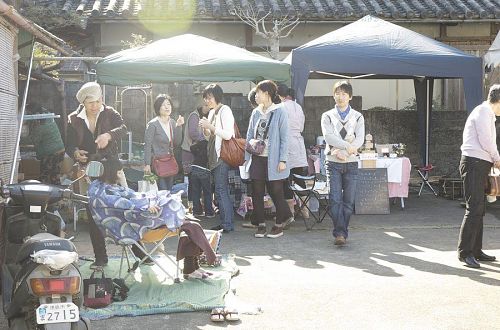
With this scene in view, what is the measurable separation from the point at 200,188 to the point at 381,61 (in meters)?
3.35

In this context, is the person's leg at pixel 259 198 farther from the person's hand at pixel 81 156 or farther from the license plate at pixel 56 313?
the license plate at pixel 56 313

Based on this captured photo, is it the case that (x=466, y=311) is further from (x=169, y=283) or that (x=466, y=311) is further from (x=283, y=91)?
(x=283, y=91)

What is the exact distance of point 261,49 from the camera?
15.0 metres

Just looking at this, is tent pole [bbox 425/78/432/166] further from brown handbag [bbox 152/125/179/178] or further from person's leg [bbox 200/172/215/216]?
brown handbag [bbox 152/125/179/178]

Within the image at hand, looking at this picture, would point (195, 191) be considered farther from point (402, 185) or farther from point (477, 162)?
point (477, 162)

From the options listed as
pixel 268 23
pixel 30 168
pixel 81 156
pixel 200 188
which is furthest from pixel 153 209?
pixel 268 23

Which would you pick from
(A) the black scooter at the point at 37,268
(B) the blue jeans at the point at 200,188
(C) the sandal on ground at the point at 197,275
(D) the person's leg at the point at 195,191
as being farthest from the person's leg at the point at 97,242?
(D) the person's leg at the point at 195,191

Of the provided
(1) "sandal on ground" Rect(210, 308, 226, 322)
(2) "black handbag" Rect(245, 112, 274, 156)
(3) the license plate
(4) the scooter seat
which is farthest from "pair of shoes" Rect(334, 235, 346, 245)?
(3) the license plate

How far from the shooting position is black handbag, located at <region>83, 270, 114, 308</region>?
5070mm

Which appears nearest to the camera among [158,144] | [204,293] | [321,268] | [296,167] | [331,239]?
[204,293]

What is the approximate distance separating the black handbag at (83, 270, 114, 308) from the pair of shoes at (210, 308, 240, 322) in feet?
2.91

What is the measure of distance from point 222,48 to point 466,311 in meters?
5.98

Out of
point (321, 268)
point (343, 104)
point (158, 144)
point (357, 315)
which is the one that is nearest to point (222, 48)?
point (158, 144)

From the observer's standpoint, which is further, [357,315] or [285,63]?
[285,63]
